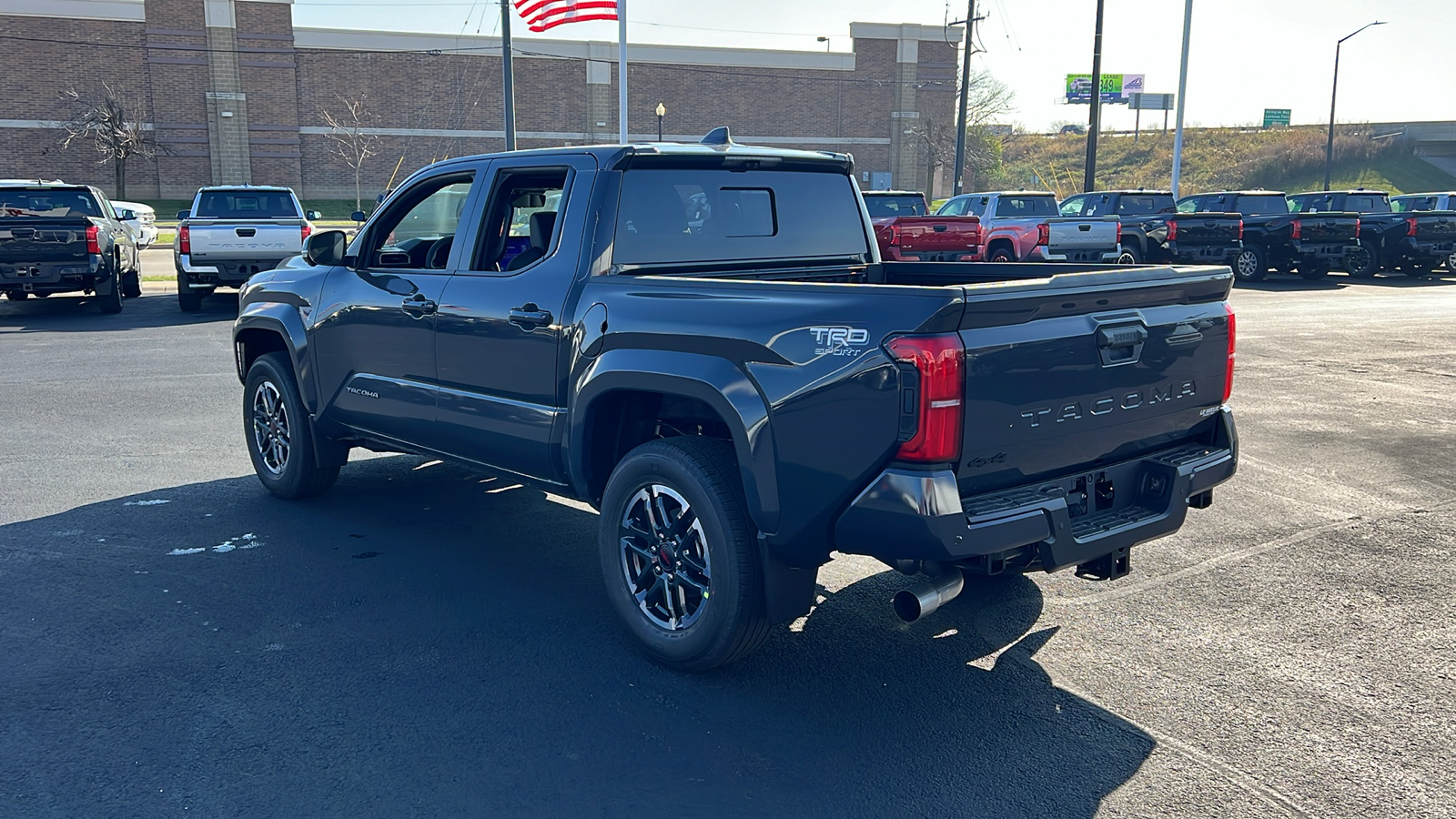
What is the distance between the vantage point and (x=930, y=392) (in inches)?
136

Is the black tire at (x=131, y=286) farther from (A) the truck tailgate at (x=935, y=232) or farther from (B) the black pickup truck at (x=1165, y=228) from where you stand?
(B) the black pickup truck at (x=1165, y=228)

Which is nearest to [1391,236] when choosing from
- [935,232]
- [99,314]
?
[935,232]

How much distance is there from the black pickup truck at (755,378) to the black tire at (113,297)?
12.4m

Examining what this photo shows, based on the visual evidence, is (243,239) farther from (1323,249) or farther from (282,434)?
(1323,249)

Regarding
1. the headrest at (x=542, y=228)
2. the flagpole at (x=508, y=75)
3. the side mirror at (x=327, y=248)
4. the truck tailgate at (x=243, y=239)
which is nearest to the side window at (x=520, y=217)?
the headrest at (x=542, y=228)

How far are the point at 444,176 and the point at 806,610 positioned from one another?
2923mm

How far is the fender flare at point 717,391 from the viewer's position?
3896 millimetres

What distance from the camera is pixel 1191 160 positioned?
82750 millimetres

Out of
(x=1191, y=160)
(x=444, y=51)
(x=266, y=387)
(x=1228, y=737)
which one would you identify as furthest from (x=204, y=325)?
(x=1191, y=160)

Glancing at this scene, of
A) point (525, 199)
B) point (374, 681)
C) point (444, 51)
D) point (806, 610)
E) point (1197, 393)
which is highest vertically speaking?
point (444, 51)

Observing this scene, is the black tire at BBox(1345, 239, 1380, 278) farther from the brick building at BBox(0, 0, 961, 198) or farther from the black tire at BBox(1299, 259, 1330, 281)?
the brick building at BBox(0, 0, 961, 198)

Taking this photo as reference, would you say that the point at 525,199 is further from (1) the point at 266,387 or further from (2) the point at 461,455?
(1) the point at 266,387

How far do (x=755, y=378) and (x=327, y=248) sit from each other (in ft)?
10.6

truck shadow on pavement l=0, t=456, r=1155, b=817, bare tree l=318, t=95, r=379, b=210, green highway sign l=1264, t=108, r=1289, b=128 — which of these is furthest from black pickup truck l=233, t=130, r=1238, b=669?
green highway sign l=1264, t=108, r=1289, b=128
